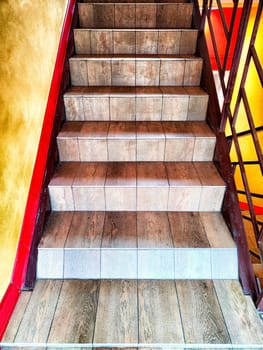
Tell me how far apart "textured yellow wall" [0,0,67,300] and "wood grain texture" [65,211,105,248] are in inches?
10.8

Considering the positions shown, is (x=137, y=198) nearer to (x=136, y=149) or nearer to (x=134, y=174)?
(x=134, y=174)

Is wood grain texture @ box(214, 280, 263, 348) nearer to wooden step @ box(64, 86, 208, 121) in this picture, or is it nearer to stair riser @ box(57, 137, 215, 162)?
stair riser @ box(57, 137, 215, 162)

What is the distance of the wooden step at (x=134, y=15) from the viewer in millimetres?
1943

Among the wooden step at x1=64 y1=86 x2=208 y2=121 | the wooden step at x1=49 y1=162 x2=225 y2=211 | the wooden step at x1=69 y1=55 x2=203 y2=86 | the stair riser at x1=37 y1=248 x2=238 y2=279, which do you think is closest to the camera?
the stair riser at x1=37 y1=248 x2=238 y2=279

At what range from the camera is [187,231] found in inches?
51.6

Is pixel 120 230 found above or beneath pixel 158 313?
above

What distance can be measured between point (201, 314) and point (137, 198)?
64cm

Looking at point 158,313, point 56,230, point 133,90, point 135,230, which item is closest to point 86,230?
point 56,230

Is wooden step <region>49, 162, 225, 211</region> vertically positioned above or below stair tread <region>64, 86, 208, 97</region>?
below

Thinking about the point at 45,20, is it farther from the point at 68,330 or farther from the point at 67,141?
the point at 68,330

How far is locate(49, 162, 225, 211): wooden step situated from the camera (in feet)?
4.50

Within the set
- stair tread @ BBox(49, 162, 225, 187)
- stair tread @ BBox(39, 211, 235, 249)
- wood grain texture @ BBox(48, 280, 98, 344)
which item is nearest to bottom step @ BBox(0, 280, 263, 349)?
wood grain texture @ BBox(48, 280, 98, 344)

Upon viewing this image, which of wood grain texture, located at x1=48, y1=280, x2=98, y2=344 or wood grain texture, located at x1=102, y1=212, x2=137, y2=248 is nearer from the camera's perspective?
wood grain texture, located at x1=48, y1=280, x2=98, y2=344

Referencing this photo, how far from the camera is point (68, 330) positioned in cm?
101
